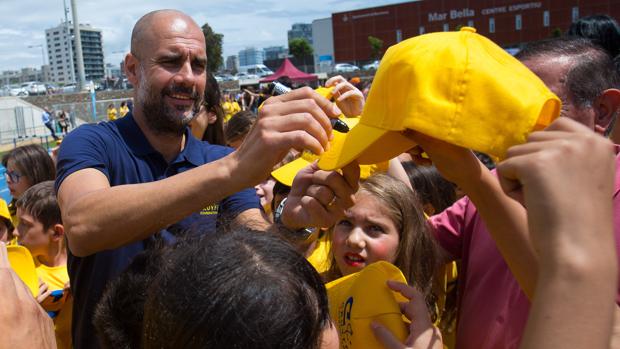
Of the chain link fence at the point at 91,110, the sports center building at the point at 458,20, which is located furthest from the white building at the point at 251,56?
the chain link fence at the point at 91,110

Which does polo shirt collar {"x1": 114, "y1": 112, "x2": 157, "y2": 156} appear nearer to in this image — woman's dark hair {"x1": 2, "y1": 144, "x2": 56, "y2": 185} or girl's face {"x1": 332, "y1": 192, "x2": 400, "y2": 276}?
girl's face {"x1": 332, "y1": 192, "x2": 400, "y2": 276}

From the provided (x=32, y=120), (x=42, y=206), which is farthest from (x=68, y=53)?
(x=42, y=206)

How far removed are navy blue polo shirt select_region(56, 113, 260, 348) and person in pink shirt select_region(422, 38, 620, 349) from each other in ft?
3.02

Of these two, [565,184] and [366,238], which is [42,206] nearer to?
[366,238]

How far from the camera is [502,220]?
1.27 m

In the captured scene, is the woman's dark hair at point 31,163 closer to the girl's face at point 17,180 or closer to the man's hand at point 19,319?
the girl's face at point 17,180

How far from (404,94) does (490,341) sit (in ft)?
3.08

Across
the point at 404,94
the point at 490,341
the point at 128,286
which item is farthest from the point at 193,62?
the point at 490,341

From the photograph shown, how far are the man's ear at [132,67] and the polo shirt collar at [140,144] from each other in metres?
0.20

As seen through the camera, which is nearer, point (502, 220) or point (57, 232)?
point (502, 220)

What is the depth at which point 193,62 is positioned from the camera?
2.38 m

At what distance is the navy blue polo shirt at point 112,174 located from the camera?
6.67 ft

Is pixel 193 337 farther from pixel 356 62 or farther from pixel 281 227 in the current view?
pixel 356 62

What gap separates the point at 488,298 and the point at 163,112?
1451 mm
